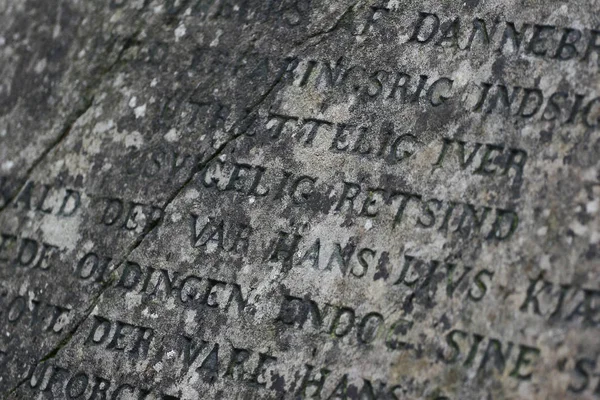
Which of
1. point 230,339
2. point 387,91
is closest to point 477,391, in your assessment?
point 230,339

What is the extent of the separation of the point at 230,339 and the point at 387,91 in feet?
3.78

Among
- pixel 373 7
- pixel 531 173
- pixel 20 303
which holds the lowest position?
pixel 20 303

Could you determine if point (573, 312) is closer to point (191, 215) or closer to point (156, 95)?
point (191, 215)

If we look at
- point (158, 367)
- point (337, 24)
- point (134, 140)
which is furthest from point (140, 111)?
point (158, 367)

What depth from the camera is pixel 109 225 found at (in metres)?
3.86

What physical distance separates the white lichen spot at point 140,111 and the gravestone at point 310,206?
0.04ft

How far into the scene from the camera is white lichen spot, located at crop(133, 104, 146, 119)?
4.00 meters

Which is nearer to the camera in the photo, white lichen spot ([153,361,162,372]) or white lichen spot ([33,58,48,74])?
white lichen spot ([153,361,162,372])

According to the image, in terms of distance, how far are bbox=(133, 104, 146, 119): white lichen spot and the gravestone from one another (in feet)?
0.04

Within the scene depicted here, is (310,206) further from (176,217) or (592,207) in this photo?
(592,207)

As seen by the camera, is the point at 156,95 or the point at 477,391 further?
the point at 156,95

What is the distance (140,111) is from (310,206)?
104 cm

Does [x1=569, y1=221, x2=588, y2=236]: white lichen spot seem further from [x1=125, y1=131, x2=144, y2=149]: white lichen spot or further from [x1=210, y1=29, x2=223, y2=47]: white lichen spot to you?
[x1=125, y1=131, x2=144, y2=149]: white lichen spot

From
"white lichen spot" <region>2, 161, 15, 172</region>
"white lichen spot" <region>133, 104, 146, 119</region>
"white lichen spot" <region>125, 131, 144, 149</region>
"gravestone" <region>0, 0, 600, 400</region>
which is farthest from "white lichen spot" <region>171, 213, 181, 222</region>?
"white lichen spot" <region>2, 161, 15, 172</region>
